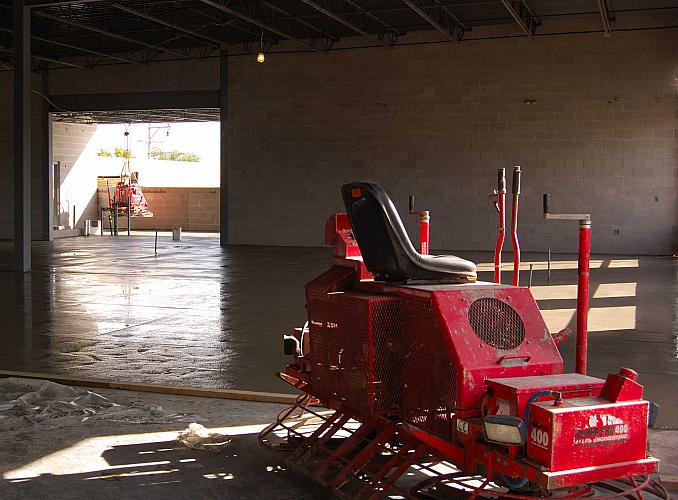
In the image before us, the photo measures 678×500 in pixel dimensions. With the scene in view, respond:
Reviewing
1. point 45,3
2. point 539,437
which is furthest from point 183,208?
point 539,437

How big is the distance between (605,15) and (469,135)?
15.0ft

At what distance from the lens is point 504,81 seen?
21.0m

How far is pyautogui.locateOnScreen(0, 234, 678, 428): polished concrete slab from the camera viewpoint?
6762 millimetres

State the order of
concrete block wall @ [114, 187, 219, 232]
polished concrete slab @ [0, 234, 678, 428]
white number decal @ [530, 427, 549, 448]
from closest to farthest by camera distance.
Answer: white number decal @ [530, 427, 549, 448]
polished concrete slab @ [0, 234, 678, 428]
concrete block wall @ [114, 187, 219, 232]

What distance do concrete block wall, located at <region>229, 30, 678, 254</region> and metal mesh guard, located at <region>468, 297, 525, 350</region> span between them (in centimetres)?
1751

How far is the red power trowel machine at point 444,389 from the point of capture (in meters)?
3.12

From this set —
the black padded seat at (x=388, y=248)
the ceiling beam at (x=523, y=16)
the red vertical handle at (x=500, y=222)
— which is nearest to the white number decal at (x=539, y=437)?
the black padded seat at (x=388, y=248)

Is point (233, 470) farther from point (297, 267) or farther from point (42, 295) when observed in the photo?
point (297, 267)

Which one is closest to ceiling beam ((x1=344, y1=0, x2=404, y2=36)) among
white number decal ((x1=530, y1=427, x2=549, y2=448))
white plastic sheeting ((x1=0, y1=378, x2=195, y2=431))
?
white plastic sheeting ((x1=0, y1=378, x2=195, y2=431))

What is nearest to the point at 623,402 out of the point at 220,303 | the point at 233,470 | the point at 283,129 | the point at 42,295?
the point at 233,470

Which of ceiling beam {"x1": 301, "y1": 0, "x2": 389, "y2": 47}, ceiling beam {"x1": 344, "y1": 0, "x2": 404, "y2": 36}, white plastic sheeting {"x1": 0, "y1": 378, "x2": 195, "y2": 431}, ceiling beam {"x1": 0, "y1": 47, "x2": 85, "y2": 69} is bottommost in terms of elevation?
white plastic sheeting {"x1": 0, "y1": 378, "x2": 195, "y2": 431}

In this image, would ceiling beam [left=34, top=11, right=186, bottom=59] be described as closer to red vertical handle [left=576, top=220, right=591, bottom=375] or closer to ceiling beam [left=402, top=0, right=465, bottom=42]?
ceiling beam [left=402, top=0, right=465, bottom=42]

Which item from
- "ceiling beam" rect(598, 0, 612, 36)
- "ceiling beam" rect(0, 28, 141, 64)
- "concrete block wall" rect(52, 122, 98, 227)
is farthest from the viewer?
"concrete block wall" rect(52, 122, 98, 227)

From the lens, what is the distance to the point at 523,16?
794 inches
